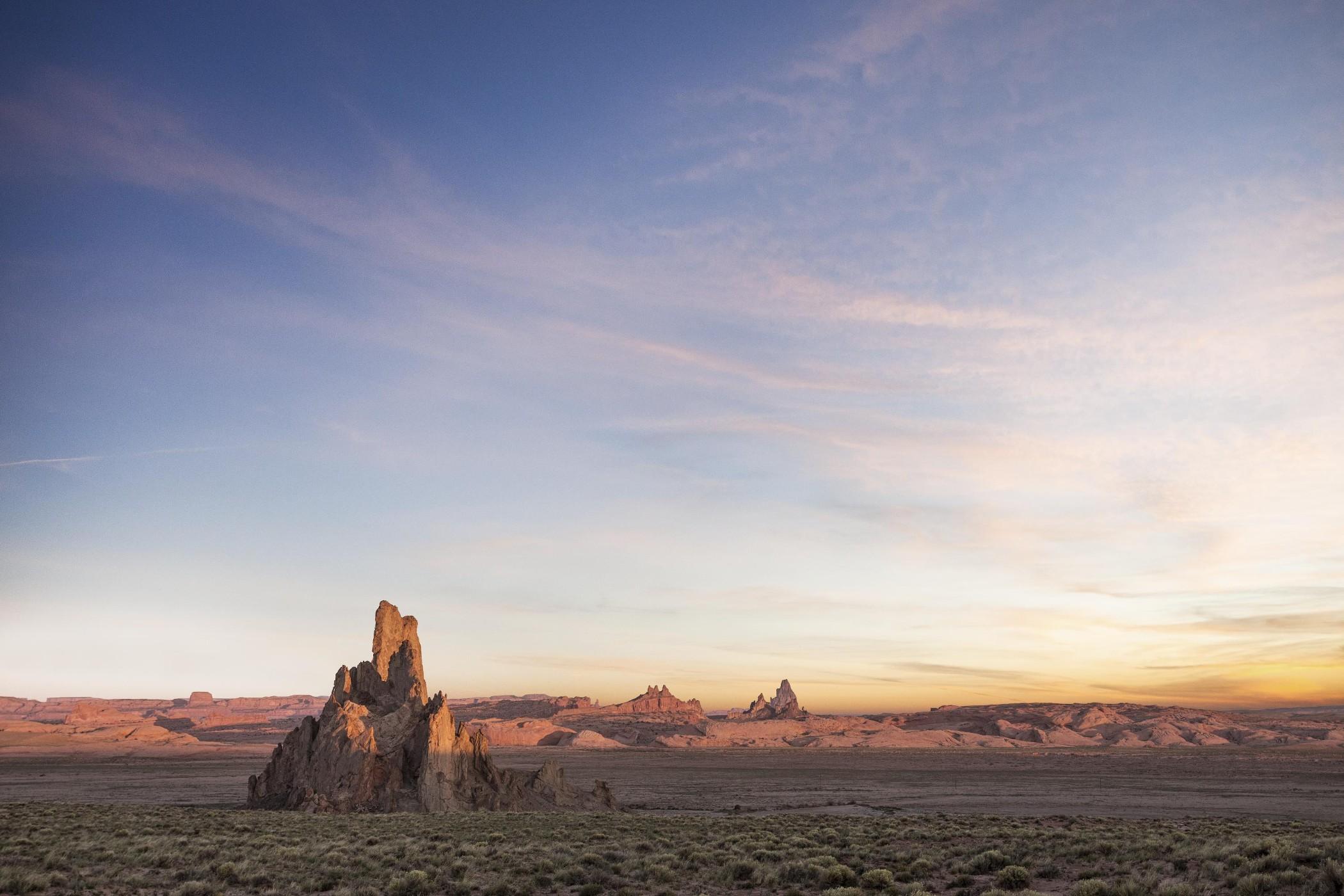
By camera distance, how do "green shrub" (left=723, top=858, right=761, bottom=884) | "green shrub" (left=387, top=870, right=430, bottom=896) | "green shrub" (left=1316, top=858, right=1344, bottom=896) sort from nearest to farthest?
"green shrub" (left=1316, top=858, right=1344, bottom=896)
"green shrub" (left=387, top=870, right=430, bottom=896)
"green shrub" (left=723, top=858, right=761, bottom=884)

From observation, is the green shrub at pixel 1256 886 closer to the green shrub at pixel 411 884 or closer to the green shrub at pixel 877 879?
the green shrub at pixel 877 879

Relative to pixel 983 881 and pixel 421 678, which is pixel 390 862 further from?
pixel 421 678

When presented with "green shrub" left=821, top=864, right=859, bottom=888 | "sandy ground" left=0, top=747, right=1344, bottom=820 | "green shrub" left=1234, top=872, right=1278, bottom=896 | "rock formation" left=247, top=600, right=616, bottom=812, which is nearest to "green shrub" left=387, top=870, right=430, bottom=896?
"green shrub" left=821, top=864, right=859, bottom=888

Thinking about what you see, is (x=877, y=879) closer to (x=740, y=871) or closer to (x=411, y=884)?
(x=740, y=871)

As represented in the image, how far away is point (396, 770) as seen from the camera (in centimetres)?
4488

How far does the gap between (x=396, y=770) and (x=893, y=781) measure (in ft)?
200

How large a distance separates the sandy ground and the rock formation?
6296 mm

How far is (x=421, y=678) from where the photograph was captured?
180 ft

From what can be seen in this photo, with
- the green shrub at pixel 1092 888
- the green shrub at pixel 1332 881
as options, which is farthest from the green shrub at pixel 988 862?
the green shrub at pixel 1332 881

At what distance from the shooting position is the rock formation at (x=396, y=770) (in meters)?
43.2

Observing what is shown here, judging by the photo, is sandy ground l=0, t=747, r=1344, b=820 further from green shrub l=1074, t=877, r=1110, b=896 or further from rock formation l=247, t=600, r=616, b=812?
green shrub l=1074, t=877, r=1110, b=896

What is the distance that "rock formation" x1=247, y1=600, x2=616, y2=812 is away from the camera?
43.2m

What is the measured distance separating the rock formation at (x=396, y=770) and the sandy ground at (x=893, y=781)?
6.30 meters

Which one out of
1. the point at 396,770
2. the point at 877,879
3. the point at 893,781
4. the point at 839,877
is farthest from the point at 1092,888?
the point at 893,781
